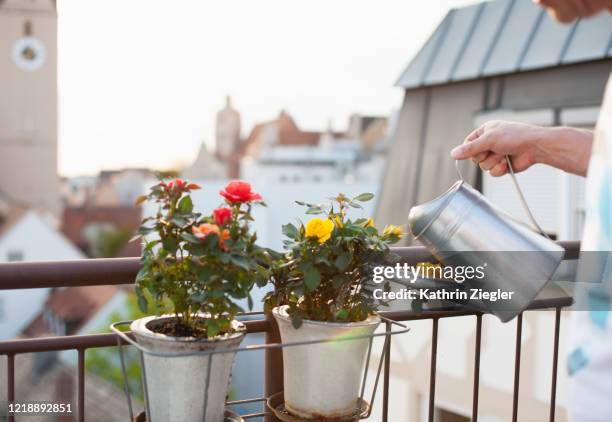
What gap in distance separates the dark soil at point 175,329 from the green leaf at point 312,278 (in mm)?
187

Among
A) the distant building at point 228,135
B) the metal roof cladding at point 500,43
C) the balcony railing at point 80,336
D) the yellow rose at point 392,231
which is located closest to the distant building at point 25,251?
the distant building at point 228,135

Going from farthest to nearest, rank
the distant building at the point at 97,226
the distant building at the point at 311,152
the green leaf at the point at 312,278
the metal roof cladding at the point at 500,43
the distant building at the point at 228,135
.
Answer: the distant building at the point at 228,135
the distant building at the point at 311,152
the distant building at the point at 97,226
the metal roof cladding at the point at 500,43
the green leaf at the point at 312,278

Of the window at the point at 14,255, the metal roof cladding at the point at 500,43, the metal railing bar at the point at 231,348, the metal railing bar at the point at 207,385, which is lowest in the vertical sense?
the window at the point at 14,255

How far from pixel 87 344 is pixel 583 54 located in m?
4.87

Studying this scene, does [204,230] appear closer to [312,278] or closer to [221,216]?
[221,216]

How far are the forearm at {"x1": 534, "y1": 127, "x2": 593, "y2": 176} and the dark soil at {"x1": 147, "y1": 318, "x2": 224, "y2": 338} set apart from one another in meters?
0.74

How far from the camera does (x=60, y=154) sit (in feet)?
161

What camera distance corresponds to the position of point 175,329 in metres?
1.24

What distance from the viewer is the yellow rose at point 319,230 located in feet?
4.25

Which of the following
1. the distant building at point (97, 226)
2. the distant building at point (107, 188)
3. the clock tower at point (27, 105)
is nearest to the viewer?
the distant building at point (97, 226)

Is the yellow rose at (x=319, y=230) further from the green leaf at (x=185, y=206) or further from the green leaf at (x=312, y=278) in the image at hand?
the green leaf at (x=185, y=206)

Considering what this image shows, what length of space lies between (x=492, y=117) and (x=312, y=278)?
17.8 ft

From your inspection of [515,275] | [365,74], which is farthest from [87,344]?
[365,74]

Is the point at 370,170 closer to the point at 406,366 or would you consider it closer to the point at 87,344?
the point at 406,366
